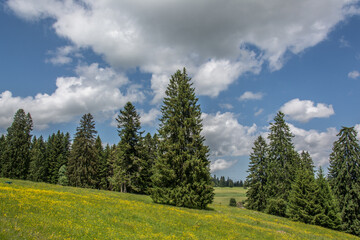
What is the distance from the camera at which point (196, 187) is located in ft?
89.6

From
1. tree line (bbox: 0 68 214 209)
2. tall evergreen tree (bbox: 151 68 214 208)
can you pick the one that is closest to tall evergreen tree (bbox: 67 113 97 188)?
tree line (bbox: 0 68 214 209)

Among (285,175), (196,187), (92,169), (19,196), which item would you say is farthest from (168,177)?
(92,169)

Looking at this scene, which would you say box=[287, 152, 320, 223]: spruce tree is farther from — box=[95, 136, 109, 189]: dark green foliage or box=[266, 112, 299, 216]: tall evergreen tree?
box=[95, 136, 109, 189]: dark green foliage

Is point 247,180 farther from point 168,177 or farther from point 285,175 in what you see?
point 168,177

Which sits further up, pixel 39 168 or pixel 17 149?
pixel 17 149

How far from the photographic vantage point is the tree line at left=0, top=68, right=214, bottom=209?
2759cm

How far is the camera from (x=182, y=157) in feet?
93.6

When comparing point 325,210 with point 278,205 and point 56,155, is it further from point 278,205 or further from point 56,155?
point 56,155

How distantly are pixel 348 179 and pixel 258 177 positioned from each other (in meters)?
16.1

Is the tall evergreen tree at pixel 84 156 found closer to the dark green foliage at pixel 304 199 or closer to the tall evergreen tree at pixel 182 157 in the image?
the tall evergreen tree at pixel 182 157

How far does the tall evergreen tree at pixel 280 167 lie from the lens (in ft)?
131

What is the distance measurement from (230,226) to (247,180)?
31655mm

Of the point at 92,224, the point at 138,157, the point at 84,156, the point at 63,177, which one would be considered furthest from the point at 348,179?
the point at 63,177

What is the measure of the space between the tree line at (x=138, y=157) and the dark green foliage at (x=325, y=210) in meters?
16.8
